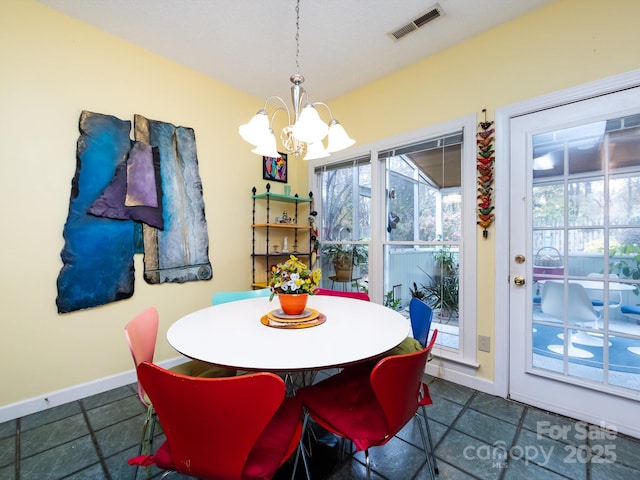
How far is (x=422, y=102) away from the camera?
8.24ft

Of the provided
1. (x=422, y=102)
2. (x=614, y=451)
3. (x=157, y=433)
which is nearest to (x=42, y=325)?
(x=157, y=433)

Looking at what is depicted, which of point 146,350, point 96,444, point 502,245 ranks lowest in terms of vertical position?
point 96,444

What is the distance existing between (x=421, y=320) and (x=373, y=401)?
0.55 meters

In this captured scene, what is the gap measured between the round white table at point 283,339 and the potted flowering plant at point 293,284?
0.55 feet

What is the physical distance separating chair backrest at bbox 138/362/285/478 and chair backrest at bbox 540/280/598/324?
6.76ft

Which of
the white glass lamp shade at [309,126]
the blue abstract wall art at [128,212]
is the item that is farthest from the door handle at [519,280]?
the blue abstract wall art at [128,212]

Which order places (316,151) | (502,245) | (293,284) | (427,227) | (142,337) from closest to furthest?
1. (142,337)
2. (293,284)
3. (316,151)
4. (502,245)
5. (427,227)

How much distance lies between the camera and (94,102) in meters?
2.15

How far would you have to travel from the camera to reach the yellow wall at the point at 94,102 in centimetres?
183

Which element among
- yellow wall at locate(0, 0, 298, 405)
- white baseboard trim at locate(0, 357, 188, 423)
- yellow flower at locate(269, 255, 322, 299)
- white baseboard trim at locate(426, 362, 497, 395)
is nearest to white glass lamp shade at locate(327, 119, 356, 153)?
yellow flower at locate(269, 255, 322, 299)

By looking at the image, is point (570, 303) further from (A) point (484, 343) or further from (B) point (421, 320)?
(B) point (421, 320)

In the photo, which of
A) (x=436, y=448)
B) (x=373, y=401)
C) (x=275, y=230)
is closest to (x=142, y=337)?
(x=373, y=401)

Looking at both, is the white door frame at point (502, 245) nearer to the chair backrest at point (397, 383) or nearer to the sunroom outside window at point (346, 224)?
the sunroom outside window at point (346, 224)

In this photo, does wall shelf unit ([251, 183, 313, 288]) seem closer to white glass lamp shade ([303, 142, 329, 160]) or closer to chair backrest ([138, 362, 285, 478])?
white glass lamp shade ([303, 142, 329, 160])
